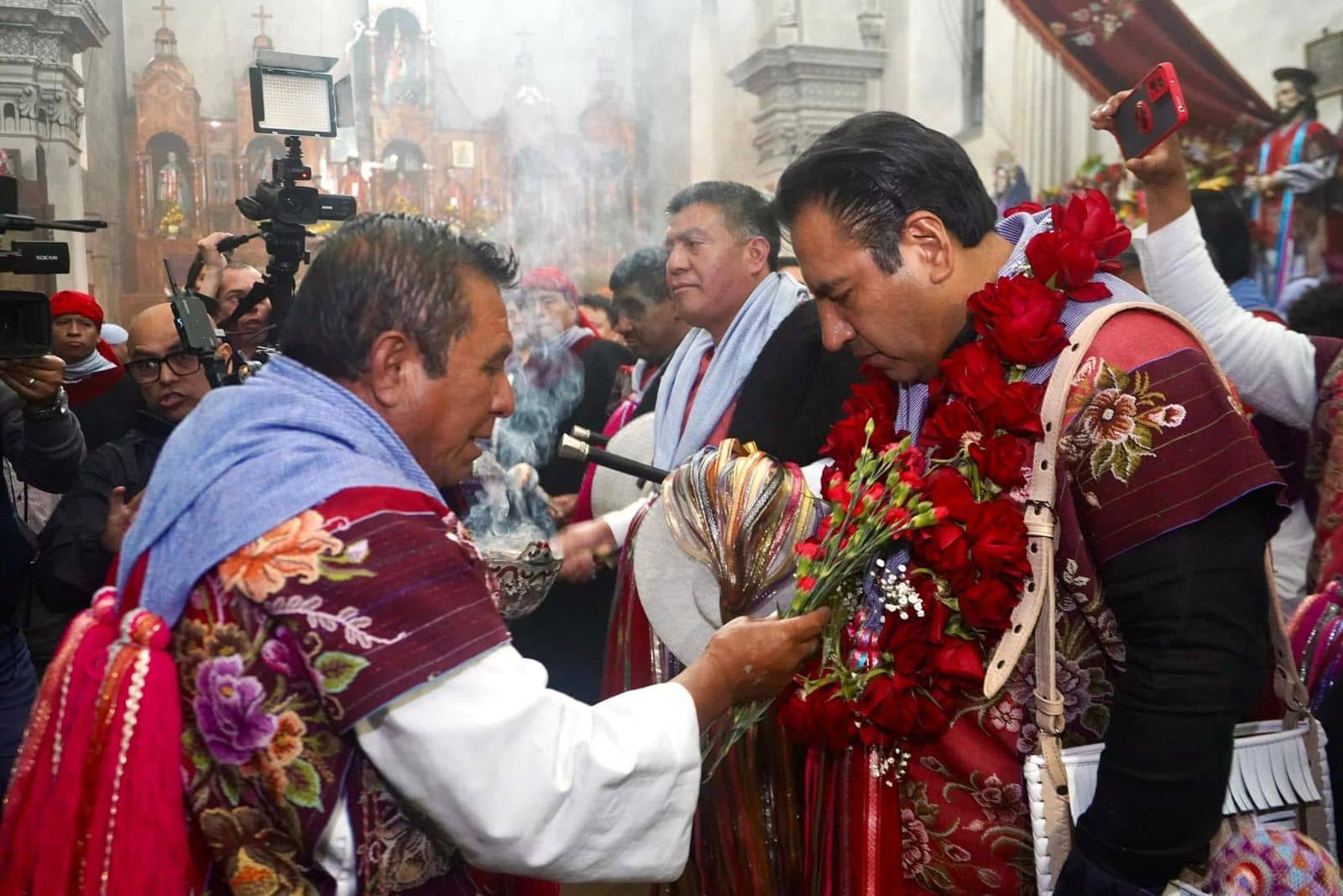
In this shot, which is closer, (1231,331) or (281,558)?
(281,558)

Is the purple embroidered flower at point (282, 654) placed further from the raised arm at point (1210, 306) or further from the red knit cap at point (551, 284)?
the red knit cap at point (551, 284)

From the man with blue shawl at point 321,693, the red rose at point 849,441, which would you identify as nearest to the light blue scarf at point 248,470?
the man with blue shawl at point 321,693

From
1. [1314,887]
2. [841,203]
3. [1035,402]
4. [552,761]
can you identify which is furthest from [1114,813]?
[841,203]

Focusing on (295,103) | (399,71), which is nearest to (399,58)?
(399,71)

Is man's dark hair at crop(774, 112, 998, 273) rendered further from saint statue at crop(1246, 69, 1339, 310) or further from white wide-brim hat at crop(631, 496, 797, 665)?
saint statue at crop(1246, 69, 1339, 310)

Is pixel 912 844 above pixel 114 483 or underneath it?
underneath

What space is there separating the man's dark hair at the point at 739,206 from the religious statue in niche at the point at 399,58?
10458 mm

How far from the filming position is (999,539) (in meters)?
1.65

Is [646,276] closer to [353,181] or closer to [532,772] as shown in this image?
[532,772]

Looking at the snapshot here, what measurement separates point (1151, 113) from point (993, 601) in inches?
35.4

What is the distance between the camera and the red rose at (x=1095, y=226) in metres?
1.81

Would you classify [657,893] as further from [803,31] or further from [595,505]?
[803,31]

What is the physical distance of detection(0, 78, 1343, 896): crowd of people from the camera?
1399mm

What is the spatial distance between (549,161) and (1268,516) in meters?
12.6
